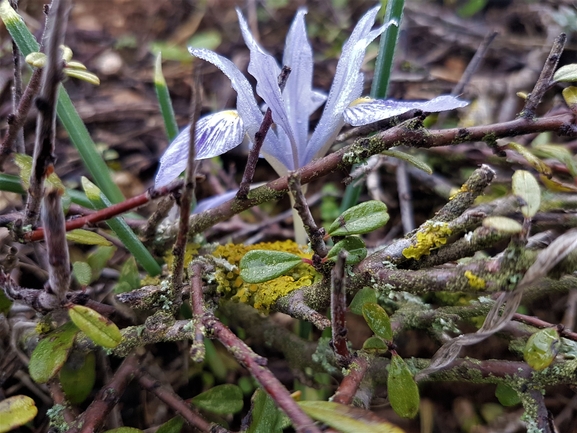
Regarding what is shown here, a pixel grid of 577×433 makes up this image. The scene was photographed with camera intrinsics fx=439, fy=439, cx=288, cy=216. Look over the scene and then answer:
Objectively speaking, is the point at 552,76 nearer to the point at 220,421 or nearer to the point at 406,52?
the point at 220,421

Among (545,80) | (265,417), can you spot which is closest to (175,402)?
(265,417)

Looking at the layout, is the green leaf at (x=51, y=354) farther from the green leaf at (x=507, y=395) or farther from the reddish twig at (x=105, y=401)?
the green leaf at (x=507, y=395)

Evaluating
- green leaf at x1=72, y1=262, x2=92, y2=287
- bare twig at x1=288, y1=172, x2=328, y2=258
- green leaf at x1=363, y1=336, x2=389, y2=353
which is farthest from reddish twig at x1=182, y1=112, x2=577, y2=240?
green leaf at x1=72, y1=262, x2=92, y2=287

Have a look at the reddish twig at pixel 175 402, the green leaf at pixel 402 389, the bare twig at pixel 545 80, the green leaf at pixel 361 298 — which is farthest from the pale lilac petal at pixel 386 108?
the reddish twig at pixel 175 402

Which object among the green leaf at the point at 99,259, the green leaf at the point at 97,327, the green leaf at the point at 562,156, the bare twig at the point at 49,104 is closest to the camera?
the bare twig at the point at 49,104

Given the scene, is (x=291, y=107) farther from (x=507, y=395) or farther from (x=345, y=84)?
(x=507, y=395)

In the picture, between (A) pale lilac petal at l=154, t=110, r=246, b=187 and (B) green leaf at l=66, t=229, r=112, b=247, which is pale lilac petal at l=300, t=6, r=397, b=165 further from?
(B) green leaf at l=66, t=229, r=112, b=247

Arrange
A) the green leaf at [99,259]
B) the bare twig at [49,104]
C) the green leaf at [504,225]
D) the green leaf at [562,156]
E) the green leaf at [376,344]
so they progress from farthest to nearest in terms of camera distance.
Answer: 1. the green leaf at [99,259]
2. the green leaf at [562,156]
3. the green leaf at [376,344]
4. the green leaf at [504,225]
5. the bare twig at [49,104]
